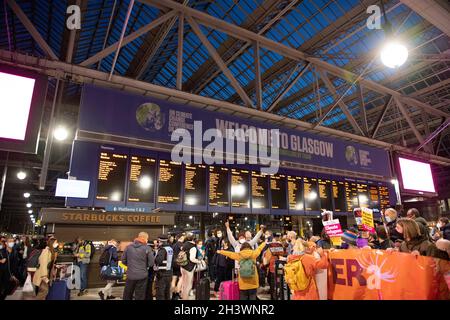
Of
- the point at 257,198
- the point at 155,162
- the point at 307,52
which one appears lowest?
the point at 257,198

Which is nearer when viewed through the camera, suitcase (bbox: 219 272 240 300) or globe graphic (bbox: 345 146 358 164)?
suitcase (bbox: 219 272 240 300)

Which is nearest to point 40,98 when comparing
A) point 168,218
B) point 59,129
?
point 59,129

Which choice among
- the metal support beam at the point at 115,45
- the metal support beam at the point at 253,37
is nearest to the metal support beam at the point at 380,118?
the metal support beam at the point at 253,37

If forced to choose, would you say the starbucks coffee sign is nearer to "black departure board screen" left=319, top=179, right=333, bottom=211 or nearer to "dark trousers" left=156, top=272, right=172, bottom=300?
"dark trousers" left=156, top=272, right=172, bottom=300

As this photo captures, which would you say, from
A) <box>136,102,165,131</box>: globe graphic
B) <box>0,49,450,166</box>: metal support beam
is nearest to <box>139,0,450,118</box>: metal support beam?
<box>0,49,450,166</box>: metal support beam

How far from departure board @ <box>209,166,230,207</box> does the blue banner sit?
1.39 meters

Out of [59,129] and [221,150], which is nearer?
[59,129]

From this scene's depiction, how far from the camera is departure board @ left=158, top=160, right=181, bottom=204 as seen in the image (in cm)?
840

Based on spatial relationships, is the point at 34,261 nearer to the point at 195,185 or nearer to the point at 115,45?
the point at 195,185

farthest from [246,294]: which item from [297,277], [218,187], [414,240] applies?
[218,187]
